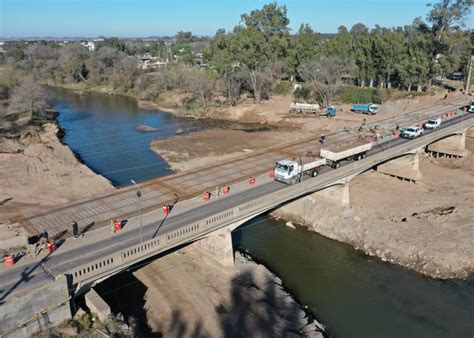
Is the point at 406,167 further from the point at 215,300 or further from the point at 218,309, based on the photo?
the point at 218,309

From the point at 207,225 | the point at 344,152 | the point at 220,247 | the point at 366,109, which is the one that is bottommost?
Result: the point at 220,247

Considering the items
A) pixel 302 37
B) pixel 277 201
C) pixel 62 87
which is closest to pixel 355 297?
pixel 277 201

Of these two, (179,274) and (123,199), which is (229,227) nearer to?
(179,274)

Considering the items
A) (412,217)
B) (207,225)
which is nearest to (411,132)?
(412,217)

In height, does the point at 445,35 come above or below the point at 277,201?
above

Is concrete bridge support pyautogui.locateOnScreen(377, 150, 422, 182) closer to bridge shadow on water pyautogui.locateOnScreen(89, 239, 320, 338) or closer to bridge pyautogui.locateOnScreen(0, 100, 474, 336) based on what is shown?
bridge pyautogui.locateOnScreen(0, 100, 474, 336)
